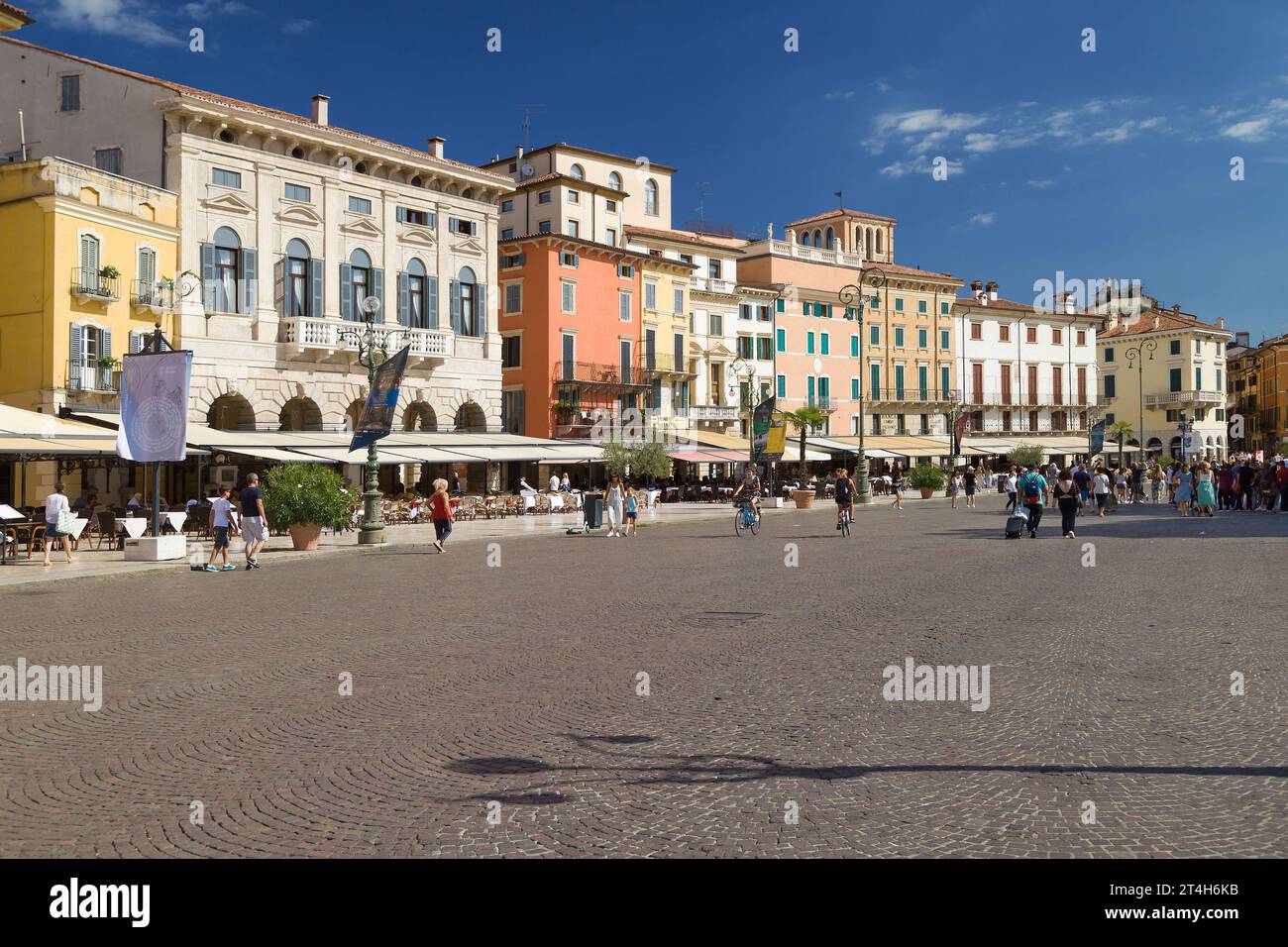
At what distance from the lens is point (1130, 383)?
83438 millimetres

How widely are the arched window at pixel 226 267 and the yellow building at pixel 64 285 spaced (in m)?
2.80

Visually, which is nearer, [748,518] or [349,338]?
[748,518]

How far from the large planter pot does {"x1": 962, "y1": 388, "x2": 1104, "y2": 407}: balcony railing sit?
5464cm

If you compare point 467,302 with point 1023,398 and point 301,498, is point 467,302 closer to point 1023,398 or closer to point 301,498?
point 301,498

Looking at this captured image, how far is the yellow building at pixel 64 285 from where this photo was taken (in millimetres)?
28078

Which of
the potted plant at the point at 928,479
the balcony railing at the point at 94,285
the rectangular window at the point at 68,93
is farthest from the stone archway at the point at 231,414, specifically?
the potted plant at the point at 928,479

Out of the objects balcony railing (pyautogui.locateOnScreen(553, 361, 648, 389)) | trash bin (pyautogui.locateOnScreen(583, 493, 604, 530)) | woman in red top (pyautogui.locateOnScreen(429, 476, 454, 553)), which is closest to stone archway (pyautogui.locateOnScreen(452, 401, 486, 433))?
balcony railing (pyautogui.locateOnScreen(553, 361, 648, 389))

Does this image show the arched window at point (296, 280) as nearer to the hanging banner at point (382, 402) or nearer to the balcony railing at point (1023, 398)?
the hanging banner at point (382, 402)

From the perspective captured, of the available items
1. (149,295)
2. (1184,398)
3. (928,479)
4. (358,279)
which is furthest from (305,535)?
(1184,398)

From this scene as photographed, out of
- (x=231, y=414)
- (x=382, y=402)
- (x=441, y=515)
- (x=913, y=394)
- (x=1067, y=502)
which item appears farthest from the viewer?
(x=913, y=394)

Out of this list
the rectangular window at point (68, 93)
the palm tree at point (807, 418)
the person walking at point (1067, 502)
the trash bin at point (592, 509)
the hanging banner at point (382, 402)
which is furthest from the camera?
the palm tree at point (807, 418)

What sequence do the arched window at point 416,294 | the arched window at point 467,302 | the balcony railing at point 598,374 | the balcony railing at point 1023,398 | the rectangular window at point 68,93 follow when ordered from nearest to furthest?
1. the rectangular window at point 68,93
2. the arched window at point 416,294
3. the arched window at point 467,302
4. the balcony railing at point 598,374
5. the balcony railing at point 1023,398

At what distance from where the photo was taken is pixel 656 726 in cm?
632

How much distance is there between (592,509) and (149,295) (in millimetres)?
14316
